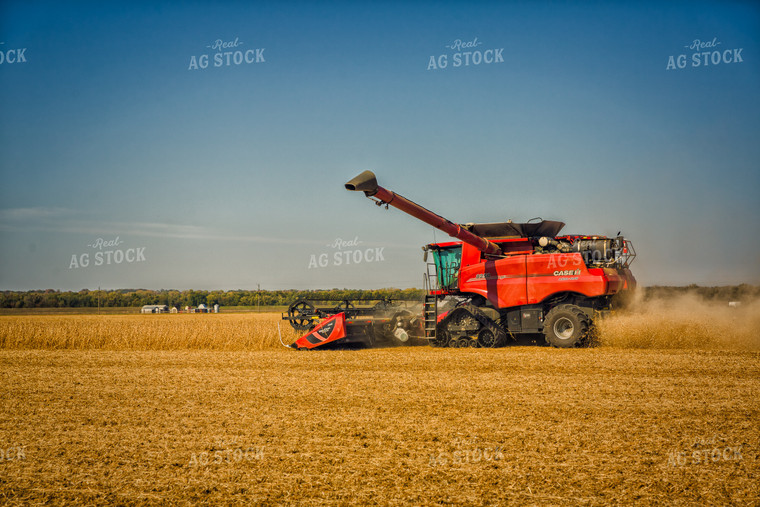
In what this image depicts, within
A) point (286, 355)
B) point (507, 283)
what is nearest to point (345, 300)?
point (286, 355)

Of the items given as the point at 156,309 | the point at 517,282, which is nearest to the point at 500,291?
the point at 517,282

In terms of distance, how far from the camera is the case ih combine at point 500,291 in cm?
1449

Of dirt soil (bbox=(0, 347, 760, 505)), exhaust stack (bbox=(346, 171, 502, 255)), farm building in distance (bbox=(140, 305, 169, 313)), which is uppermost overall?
exhaust stack (bbox=(346, 171, 502, 255))

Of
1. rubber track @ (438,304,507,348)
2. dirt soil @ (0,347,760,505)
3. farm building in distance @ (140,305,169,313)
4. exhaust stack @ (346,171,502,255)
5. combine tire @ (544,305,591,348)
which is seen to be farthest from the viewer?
farm building in distance @ (140,305,169,313)

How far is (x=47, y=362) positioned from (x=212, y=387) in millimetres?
6702

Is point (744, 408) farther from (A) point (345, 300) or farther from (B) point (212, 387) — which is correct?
(A) point (345, 300)

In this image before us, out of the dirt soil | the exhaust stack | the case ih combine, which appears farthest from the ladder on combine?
the dirt soil

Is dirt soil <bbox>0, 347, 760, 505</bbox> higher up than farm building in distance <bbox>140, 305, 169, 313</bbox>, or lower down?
lower down

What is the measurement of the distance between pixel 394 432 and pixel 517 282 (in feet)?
30.0

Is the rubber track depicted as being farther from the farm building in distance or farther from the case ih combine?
the farm building in distance

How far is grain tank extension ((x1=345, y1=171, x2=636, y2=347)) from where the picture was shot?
47.3 feet

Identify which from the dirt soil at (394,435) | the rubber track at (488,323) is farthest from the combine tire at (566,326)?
the dirt soil at (394,435)

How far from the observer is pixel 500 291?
50.1 ft

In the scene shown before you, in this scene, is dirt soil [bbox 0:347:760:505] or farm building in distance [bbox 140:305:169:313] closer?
dirt soil [bbox 0:347:760:505]
